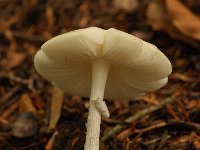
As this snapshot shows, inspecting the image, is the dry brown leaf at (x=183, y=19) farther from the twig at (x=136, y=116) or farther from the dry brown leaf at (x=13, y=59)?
the dry brown leaf at (x=13, y=59)

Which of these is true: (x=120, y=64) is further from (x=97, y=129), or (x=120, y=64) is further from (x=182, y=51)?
(x=182, y=51)

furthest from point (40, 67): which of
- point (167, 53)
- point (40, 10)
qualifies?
point (40, 10)

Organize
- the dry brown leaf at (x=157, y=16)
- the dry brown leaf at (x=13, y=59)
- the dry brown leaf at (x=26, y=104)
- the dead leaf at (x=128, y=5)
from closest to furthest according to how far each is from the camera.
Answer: the dry brown leaf at (x=26, y=104)
the dry brown leaf at (x=157, y=16)
the dry brown leaf at (x=13, y=59)
the dead leaf at (x=128, y=5)

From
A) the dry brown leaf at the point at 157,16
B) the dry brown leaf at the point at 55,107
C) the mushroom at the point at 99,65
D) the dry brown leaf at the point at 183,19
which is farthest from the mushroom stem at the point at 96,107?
the dry brown leaf at the point at 157,16

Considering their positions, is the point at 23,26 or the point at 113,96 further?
the point at 23,26

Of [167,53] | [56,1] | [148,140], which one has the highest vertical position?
[56,1]

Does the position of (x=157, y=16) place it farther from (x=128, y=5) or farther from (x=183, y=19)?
(x=128, y=5)

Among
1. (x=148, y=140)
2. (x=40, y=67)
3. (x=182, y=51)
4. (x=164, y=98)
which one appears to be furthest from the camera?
(x=182, y=51)
